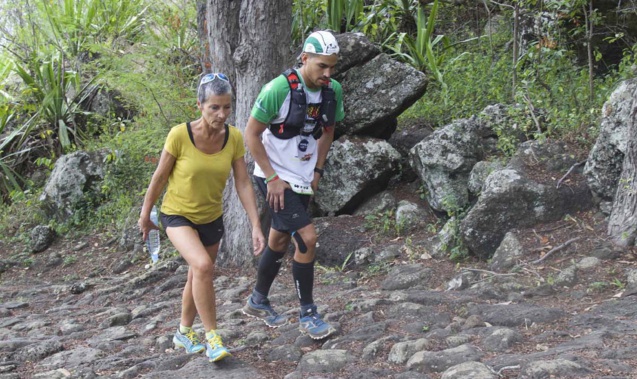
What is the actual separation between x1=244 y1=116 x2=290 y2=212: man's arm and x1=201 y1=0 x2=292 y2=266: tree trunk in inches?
112

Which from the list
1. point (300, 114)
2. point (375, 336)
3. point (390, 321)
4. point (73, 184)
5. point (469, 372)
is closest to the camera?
point (469, 372)

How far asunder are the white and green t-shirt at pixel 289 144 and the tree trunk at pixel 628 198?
243cm

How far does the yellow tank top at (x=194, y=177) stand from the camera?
474 cm

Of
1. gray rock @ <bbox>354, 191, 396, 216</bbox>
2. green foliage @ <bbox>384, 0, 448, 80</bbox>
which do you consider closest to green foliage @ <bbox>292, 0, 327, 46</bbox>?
green foliage @ <bbox>384, 0, 448, 80</bbox>

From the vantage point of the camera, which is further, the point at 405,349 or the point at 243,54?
the point at 243,54

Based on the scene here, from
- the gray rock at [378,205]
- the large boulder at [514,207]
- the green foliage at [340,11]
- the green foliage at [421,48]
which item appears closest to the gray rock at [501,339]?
the large boulder at [514,207]

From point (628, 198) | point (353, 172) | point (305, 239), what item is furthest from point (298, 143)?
point (353, 172)

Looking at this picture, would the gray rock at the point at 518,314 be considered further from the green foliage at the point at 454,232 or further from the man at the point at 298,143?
the green foliage at the point at 454,232

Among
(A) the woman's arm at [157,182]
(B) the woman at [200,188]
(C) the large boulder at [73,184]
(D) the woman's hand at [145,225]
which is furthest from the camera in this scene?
(C) the large boulder at [73,184]

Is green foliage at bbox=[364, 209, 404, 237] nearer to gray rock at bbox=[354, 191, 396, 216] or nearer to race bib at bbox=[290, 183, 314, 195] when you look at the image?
gray rock at bbox=[354, 191, 396, 216]

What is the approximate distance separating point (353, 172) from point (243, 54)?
1.83 metres

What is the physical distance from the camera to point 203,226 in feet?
16.2

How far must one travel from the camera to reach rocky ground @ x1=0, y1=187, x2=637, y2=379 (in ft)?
14.6

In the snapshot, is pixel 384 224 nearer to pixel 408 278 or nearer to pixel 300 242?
pixel 408 278
